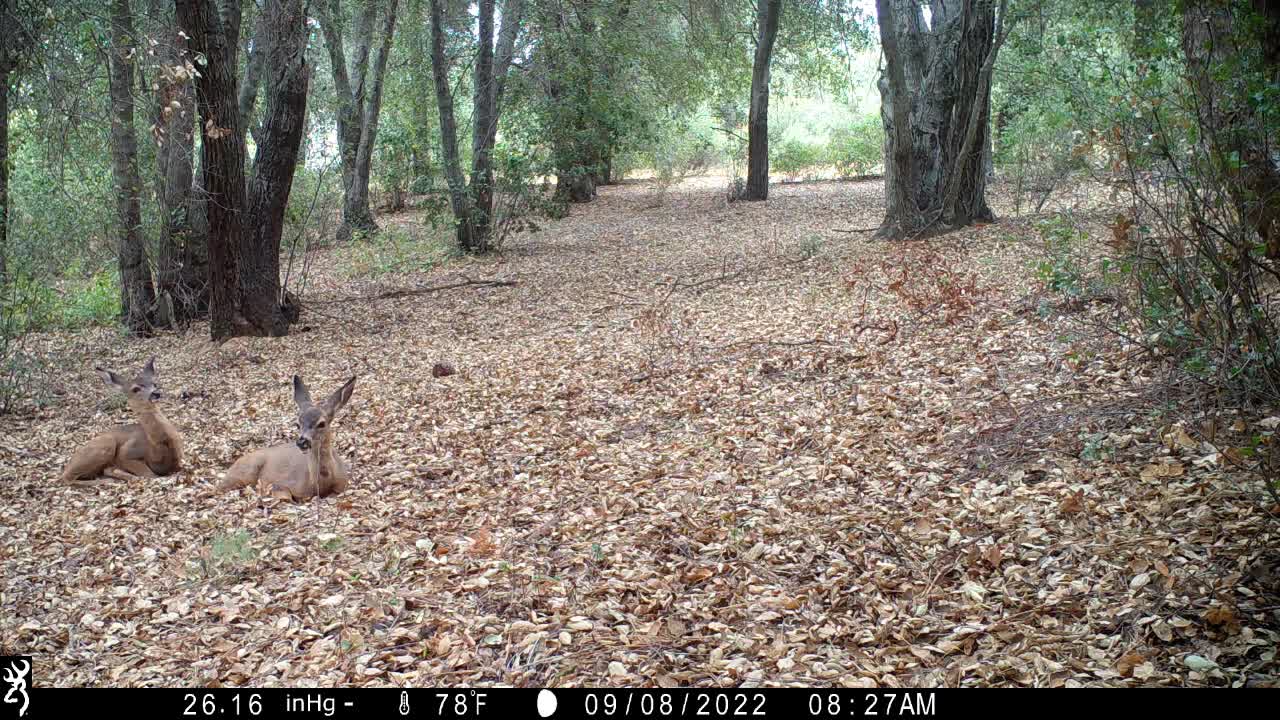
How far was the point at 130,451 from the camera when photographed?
19.8 ft

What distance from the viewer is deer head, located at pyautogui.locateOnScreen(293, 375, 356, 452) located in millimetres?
5367

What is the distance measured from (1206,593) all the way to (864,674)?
130 centimetres

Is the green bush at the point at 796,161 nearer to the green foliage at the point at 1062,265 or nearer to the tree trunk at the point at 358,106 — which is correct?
the tree trunk at the point at 358,106

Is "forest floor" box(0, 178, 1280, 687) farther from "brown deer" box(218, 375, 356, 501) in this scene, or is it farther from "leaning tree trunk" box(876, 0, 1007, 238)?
"leaning tree trunk" box(876, 0, 1007, 238)

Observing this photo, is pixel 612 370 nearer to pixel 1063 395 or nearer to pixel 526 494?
pixel 526 494

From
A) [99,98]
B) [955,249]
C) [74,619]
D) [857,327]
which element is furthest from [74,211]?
[955,249]

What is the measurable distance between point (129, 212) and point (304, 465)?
6.80m

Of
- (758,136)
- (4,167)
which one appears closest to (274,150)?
(4,167)

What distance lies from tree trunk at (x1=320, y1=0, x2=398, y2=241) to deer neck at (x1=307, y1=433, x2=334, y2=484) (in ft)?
37.5

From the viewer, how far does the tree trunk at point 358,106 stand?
1656 cm

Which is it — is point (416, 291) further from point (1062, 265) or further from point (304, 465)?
point (1062, 265)

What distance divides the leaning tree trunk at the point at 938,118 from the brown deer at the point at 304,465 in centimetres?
807
